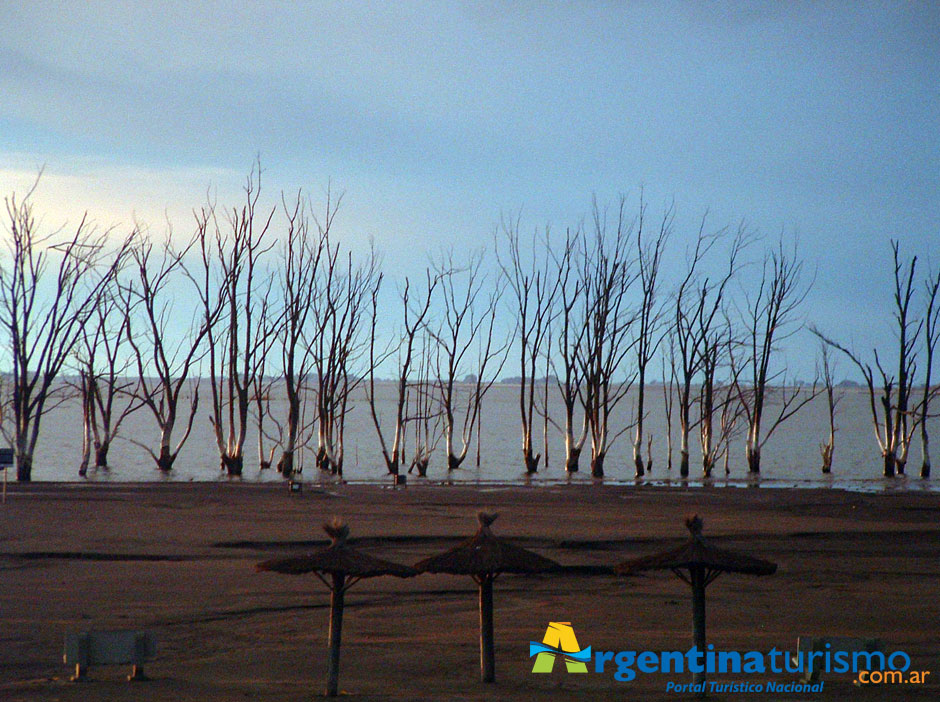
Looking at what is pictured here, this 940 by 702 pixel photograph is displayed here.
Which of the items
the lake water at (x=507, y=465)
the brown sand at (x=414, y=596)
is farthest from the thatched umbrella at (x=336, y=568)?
the lake water at (x=507, y=465)

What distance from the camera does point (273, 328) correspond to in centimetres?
3008

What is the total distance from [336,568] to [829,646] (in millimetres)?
4487

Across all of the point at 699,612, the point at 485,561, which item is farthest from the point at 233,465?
the point at 699,612

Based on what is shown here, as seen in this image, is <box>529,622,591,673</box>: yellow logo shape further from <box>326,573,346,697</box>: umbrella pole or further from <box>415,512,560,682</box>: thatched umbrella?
<box>326,573,346,697</box>: umbrella pole

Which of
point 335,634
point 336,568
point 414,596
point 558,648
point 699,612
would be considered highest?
point 336,568

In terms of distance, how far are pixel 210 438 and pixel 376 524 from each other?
40187mm

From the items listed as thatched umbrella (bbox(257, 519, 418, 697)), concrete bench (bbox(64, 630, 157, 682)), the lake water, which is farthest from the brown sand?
the lake water

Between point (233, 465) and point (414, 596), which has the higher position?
point (233, 465)

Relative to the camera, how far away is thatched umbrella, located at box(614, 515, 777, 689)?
7.84 m

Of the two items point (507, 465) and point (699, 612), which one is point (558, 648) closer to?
point (699, 612)

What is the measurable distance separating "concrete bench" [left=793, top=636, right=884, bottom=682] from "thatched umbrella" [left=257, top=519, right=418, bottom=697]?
369 centimetres

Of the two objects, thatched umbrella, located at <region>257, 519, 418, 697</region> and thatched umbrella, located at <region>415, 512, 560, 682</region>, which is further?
thatched umbrella, located at <region>415, 512, 560, 682</region>

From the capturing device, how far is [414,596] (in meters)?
12.2

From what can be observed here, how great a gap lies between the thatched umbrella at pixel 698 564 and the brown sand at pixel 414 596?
87cm
